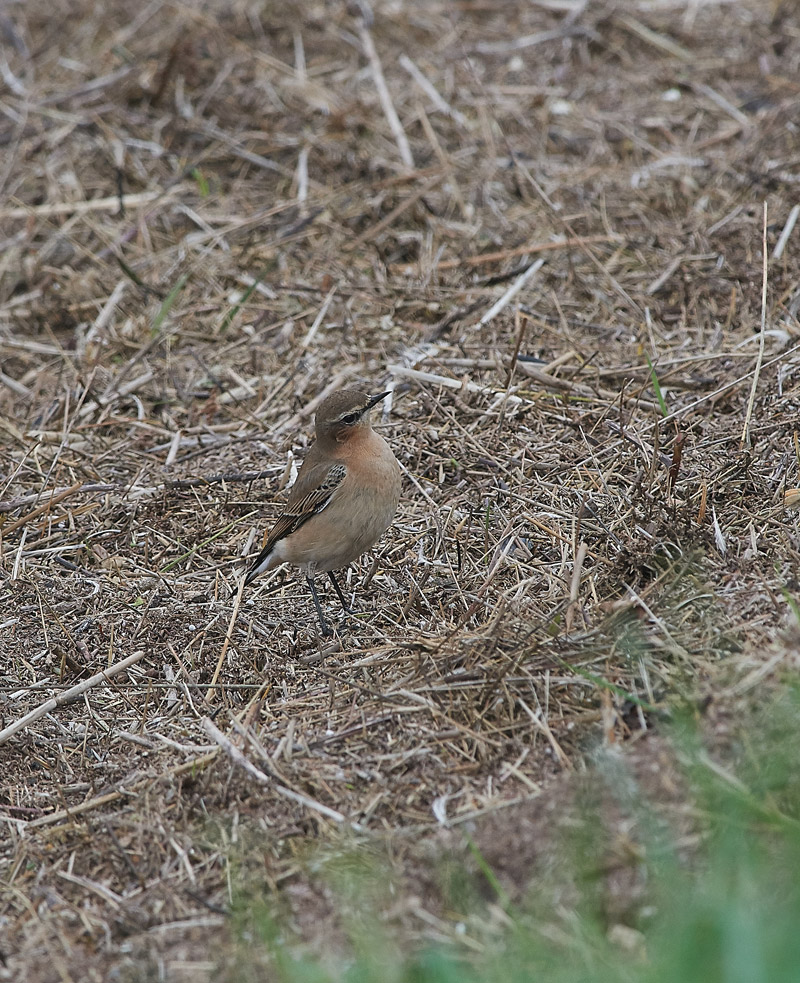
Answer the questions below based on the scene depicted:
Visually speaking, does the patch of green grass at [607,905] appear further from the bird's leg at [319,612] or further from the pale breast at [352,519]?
the pale breast at [352,519]

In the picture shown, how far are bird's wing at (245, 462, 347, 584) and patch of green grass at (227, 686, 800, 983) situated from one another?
230 cm

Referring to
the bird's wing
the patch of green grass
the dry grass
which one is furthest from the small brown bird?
the patch of green grass

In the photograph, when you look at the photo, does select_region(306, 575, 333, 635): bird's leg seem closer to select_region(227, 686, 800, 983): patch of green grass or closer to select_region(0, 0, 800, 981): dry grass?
select_region(0, 0, 800, 981): dry grass

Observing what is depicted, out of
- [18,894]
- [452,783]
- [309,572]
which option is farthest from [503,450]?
[18,894]

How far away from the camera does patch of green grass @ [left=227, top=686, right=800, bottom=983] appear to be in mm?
3182

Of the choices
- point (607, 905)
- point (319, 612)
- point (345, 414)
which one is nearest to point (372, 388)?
point (345, 414)

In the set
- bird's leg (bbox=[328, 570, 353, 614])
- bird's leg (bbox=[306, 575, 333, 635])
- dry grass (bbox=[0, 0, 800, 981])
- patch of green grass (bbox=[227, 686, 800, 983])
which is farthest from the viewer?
bird's leg (bbox=[328, 570, 353, 614])

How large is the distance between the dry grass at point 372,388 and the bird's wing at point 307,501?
13.3 inches

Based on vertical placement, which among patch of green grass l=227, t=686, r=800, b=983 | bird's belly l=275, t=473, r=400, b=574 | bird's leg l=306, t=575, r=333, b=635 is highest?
patch of green grass l=227, t=686, r=800, b=983

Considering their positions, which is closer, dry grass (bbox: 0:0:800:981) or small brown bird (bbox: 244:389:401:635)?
dry grass (bbox: 0:0:800:981)

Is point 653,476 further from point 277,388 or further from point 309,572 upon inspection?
point 277,388

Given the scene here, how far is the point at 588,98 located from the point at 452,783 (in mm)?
7522

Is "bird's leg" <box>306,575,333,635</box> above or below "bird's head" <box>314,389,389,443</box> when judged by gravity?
below

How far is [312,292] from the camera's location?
852 centimetres
